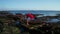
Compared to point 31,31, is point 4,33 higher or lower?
higher

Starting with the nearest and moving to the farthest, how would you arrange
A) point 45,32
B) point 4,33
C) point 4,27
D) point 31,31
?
1. point 4,33
2. point 4,27
3. point 45,32
4. point 31,31

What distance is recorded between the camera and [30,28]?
5.41 metres

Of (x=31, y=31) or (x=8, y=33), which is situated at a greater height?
(x=8, y=33)

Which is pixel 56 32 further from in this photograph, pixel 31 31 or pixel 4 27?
pixel 4 27

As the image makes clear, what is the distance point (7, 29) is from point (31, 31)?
1.23 meters

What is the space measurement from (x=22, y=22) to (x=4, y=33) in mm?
2004

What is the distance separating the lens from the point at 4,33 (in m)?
3.99

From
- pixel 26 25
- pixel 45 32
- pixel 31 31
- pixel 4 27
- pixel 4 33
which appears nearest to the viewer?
pixel 4 33

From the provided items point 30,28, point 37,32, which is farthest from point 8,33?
point 30,28

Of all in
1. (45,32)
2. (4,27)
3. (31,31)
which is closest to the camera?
(4,27)

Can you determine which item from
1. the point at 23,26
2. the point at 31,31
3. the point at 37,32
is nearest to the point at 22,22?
the point at 23,26

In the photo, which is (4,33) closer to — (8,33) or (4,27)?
(8,33)

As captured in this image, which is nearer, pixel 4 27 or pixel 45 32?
pixel 4 27

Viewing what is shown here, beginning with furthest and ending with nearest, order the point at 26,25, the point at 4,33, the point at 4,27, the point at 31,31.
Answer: the point at 26,25, the point at 31,31, the point at 4,27, the point at 4,33
